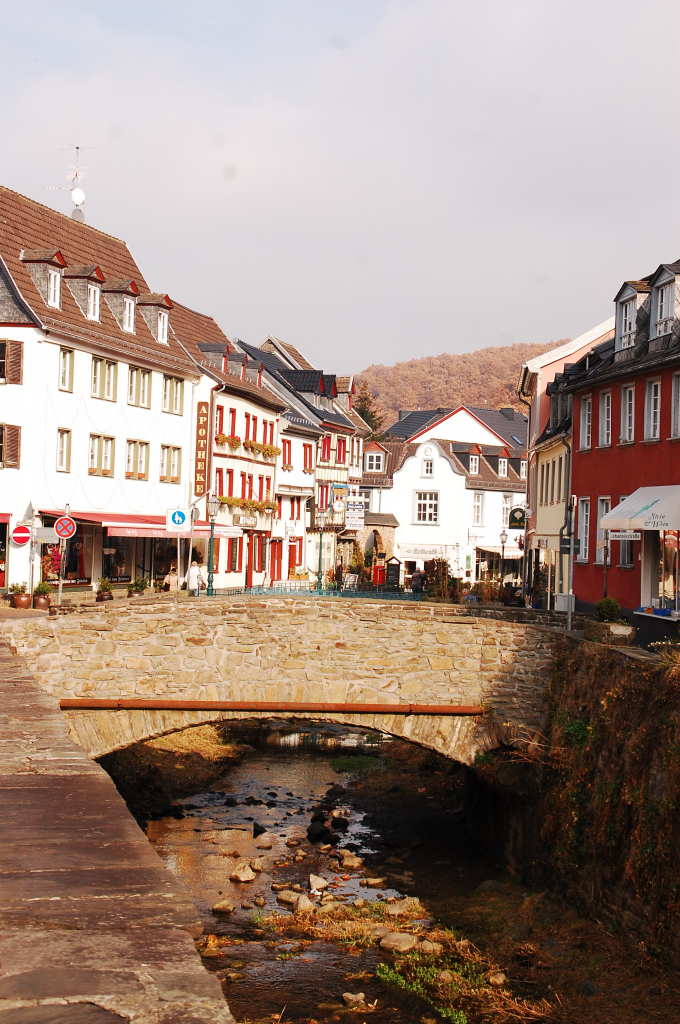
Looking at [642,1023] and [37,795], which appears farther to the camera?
[642,1023]

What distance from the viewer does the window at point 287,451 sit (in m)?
53.4

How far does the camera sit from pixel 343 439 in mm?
62969

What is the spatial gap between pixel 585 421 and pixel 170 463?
1513 centimetres

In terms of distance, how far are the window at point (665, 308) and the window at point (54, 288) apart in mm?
17539

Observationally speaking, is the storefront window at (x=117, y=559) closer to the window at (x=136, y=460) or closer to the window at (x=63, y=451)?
the window at (x=136, y=460)

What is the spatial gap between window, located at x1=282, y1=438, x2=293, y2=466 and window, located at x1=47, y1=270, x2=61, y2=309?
795 inches

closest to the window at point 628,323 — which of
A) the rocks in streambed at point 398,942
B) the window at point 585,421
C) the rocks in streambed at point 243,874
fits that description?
Result: the window at point 585,421

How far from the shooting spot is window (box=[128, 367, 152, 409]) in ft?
123

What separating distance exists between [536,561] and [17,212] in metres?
23.2

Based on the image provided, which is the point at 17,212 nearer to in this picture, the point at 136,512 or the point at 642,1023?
the point at 136,512

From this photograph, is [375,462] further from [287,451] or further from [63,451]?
[63,451]

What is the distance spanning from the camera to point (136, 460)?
124 ft

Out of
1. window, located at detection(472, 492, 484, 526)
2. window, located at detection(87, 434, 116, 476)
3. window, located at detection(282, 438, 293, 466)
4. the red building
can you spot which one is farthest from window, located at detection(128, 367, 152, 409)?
window, located at detection(472, 492, 484, 526)

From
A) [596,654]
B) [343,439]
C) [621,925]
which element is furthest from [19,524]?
[343,439]
